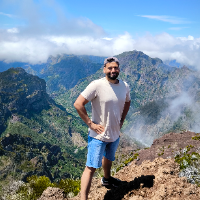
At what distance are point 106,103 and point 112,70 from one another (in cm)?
108

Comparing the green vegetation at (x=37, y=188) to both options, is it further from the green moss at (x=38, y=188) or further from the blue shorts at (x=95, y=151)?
the blue shorts at (x=95, y=151)

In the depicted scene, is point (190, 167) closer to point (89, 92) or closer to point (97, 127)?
point (97, 127)

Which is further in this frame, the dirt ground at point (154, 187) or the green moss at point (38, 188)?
the green moss at point (38, 188)

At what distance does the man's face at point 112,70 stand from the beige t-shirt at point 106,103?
0.21 meters

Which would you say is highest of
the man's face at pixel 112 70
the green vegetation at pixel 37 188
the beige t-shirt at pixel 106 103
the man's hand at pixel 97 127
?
the man's face at pixel 112 70

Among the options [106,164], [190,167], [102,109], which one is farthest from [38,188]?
[190,167]

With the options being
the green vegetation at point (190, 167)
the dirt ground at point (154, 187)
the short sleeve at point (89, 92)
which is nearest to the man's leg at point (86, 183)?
the dirt ground at point (154, 187)

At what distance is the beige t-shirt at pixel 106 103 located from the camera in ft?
18.8

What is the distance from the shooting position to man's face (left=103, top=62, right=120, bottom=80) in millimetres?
5887

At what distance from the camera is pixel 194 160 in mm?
8039

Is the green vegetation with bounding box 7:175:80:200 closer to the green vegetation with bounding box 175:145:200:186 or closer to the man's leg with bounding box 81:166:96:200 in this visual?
the man's leg with bounding box 81:166:96:200

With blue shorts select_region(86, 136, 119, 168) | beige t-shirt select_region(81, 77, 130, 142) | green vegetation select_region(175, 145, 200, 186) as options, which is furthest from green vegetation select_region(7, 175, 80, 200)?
green vegetation select_region(175, 145, 200, 186)

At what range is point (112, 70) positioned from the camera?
591 centimetres

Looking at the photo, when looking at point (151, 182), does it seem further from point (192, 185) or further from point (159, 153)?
point (159, 153)
